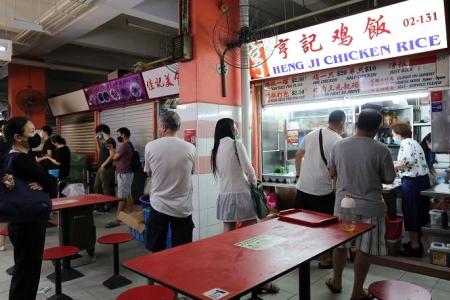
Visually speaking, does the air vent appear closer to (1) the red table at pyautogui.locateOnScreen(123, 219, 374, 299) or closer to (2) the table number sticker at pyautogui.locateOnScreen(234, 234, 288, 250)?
(1) the red table at pyautogui.locateOnScreen(123, 219, 374, 299)

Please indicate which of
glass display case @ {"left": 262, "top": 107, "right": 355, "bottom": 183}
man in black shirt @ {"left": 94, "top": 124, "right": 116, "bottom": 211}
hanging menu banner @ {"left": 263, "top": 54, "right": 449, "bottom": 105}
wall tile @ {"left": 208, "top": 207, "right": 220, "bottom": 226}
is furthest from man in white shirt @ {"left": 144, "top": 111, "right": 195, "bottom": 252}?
man in black shirt @ {"left": 94, "top": 124, "right": 116, "bottom": 211}

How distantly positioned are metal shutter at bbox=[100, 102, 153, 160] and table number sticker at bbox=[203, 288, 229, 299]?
570 centimetres

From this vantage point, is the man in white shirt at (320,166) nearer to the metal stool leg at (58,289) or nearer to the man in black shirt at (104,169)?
the metal stool leg at (58,289)

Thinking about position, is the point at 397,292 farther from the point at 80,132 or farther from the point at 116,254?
the point at 80,132

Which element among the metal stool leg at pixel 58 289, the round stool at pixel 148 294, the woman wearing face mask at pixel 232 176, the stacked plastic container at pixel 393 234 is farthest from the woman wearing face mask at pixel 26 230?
the stacked plastic container at pixel 393 234

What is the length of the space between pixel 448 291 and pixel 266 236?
7.79 feet

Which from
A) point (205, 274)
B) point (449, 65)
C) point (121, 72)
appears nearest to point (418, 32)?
point (449, 65)

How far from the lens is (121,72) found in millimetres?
7785

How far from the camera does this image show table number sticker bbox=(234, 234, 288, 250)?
213 centimetres

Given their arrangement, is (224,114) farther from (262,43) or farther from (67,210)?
(67,210)

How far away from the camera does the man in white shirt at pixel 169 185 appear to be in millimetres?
3072

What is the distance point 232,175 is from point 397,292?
175 centimetres

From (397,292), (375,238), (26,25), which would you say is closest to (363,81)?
(375,238)

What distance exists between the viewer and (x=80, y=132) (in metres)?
9.53
